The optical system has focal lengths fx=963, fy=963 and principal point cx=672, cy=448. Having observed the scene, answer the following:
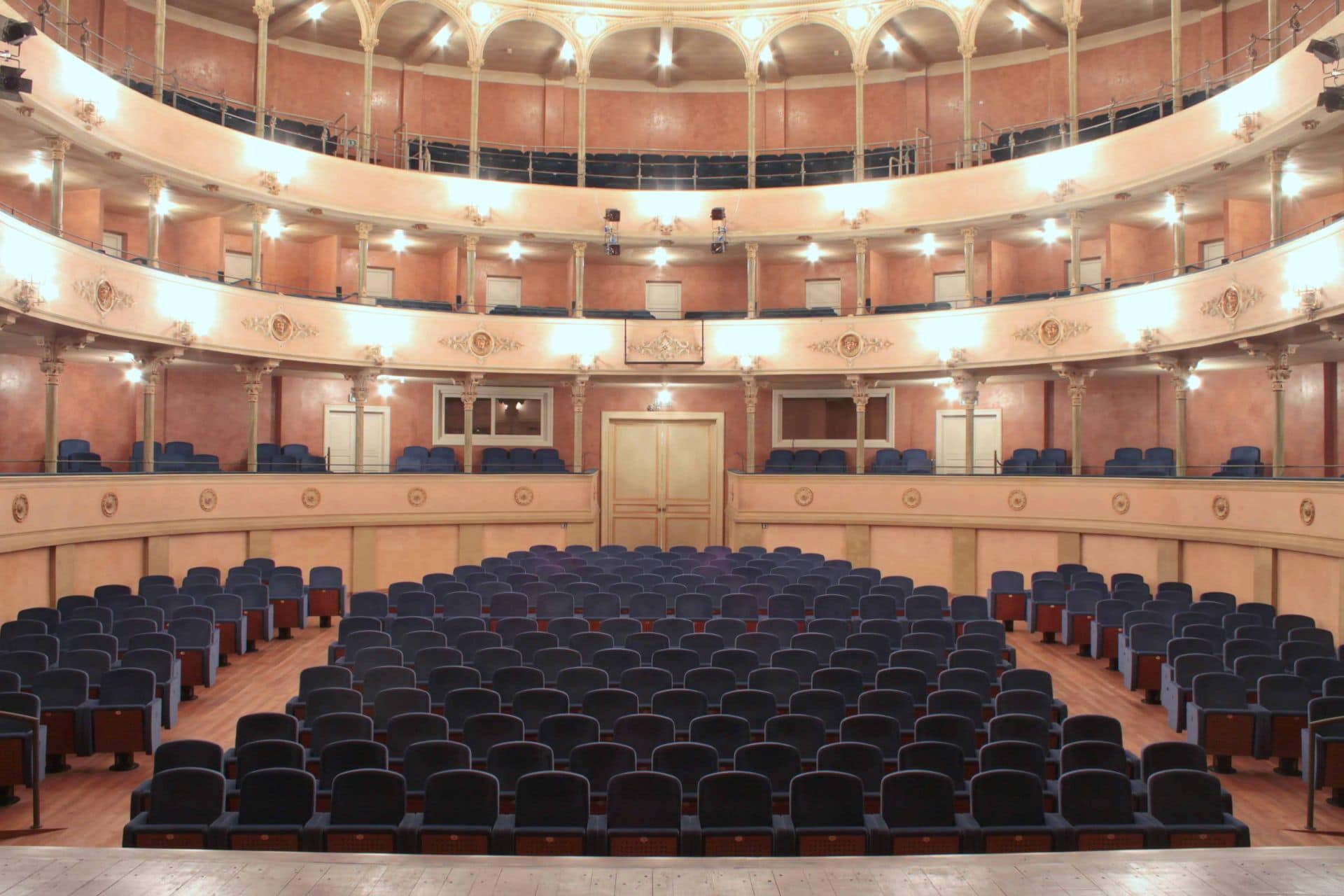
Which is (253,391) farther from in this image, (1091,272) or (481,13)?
(1091,272)

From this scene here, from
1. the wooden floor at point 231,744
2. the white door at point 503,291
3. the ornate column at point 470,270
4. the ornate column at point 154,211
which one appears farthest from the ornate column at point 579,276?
the wooden floor at point 231,744

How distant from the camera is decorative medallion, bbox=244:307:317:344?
792 inches

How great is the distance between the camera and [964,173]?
2238 centimetres

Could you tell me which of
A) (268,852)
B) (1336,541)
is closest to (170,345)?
(268,852)

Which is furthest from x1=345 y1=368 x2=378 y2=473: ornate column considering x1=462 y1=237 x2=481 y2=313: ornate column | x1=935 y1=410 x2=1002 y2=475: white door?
x1=935 y1=410 x2=1002 y2=475: white door

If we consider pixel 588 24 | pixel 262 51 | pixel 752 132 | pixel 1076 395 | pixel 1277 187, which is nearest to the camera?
pixel 1277 187

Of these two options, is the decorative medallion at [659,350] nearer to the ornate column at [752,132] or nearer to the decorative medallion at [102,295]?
the ornate column at [752,132]

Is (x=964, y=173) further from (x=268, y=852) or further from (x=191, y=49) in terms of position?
(x=268, y=852)

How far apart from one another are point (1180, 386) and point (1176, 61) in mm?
6555

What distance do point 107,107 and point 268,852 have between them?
52.6ft

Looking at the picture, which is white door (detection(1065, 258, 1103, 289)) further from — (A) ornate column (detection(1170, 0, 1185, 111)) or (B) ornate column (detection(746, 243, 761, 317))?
(B) ornate column (detection(746, 243, 761, 317))

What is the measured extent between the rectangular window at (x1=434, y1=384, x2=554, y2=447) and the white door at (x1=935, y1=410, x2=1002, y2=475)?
34.1 feet

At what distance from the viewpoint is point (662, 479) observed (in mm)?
25359

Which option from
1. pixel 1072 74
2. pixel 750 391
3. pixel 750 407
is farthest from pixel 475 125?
pixel 1072 74
